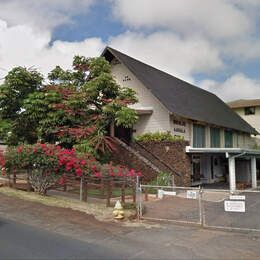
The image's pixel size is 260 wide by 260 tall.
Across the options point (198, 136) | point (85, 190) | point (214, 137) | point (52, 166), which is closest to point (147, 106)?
point (198, 136)

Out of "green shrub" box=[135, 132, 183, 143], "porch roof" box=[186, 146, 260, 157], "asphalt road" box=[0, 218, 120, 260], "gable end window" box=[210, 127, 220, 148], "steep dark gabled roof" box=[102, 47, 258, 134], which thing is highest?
"steep dark gabled roof" box=[102, 47, 258, 134]

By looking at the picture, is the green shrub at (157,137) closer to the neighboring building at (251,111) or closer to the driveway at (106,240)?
the driveway at (106,240)

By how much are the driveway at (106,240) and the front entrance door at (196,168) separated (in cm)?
1491

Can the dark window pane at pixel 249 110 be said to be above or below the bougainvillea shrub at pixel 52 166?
above

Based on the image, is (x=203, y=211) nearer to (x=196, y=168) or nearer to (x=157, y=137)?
(x=157, y=137)

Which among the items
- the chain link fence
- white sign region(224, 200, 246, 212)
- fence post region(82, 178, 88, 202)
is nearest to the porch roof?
the chain link fence

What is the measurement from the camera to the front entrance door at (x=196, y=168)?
25625 millimetres

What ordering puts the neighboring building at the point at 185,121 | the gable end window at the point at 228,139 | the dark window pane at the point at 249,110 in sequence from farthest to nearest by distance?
1. the dark window pane at the point at 249,110
2. the gable end window at the point at 228,139
3. the neighboring building at the point at 185,121

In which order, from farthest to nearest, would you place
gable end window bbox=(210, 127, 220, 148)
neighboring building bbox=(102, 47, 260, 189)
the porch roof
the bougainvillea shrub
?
1. gable end window bbox=(210, 127, 220, 148)
2. neighboring building bbox=(102, 47, 260, 189)
3. the porch roof
4. the bougainvillea shrub

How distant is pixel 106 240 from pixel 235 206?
376cm

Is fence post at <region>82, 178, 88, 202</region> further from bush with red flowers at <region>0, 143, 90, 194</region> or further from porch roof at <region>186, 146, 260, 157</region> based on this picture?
porch roof at <region>186, 146, 260, 157</region>

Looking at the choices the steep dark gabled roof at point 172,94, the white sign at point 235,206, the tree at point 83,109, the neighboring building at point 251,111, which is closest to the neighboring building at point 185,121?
the steep dark gabled roof at point 172,94

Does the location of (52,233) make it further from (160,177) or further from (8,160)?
(160,177)

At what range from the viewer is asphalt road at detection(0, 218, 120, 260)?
24.1ft
